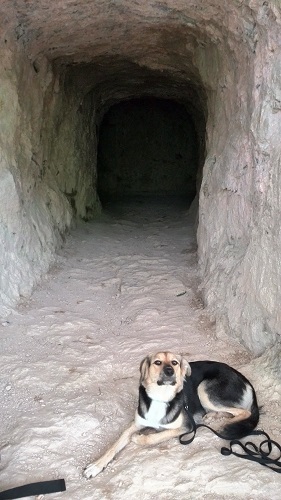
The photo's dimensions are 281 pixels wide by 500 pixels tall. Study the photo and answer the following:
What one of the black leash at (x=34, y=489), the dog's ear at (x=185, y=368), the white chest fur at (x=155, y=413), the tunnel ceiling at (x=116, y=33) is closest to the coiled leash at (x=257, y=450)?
the white chest fur at (x=155, y=413)

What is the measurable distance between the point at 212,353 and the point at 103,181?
8.97 meters

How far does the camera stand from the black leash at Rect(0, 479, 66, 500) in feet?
8.28

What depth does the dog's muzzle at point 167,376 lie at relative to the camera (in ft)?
9.59

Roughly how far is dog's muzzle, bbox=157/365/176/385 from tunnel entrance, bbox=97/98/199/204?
32.1ft

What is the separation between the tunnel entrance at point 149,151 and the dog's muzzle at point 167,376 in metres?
9.77

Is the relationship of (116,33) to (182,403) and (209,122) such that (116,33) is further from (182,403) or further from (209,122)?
(182,403)

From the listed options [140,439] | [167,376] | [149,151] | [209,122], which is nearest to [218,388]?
[167,376]

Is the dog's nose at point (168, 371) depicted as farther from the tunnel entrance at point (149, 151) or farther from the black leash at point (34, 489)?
the tunnel entrance at point (149, 151)

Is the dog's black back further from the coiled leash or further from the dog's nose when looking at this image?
the dog's nose

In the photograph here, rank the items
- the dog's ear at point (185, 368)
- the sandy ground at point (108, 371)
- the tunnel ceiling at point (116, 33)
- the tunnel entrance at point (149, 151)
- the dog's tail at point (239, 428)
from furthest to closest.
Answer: the tunnel entrance at point (149, 151), the tunnel ceiling at point (116, 33), the dog's ear at point (185, 368), the dog's tail at point (239, 428), the sandy ground at point (108, 371)

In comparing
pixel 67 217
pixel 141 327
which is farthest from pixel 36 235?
pixel 141 327

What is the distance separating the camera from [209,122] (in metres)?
5.84

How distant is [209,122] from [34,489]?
14.7ft

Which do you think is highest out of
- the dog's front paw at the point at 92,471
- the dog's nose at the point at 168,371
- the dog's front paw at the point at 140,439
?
the dog's nose at the point at 168,371
